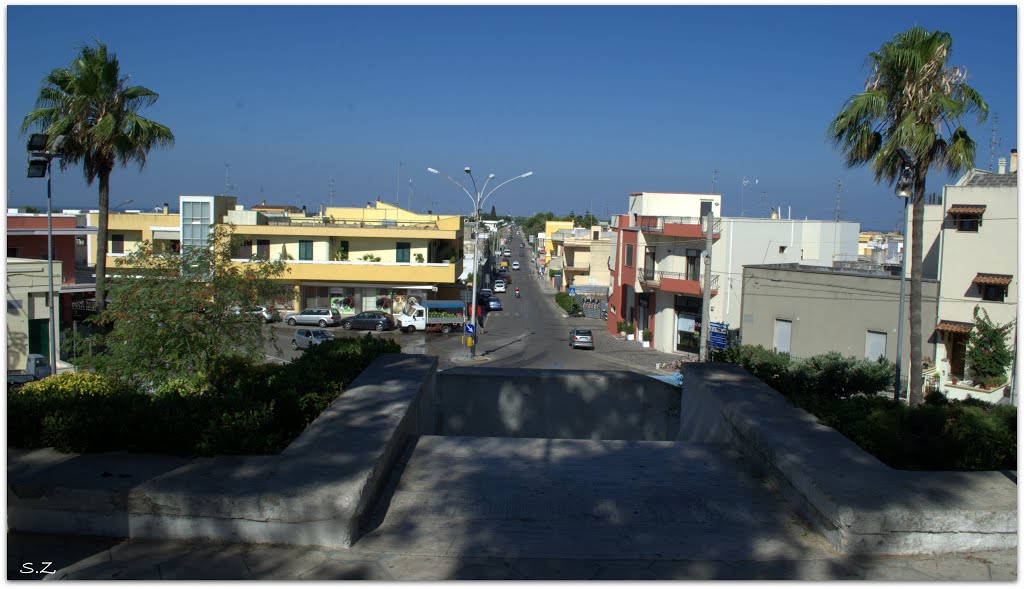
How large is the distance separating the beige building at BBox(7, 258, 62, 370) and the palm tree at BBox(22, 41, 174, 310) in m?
5.20

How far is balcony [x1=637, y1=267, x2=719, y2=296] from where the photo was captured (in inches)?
1638

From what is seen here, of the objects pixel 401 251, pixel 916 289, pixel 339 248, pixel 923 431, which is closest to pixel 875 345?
pixel 916 289

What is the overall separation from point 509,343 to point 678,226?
1107cm

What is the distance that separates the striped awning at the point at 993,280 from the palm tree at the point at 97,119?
26.0m

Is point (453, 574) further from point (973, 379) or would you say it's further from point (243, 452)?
point (973, 379)

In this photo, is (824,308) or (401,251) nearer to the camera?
(824,308)

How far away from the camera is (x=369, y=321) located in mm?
46031

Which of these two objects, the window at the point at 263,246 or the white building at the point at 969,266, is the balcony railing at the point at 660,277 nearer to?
the white building at the point at 969,266

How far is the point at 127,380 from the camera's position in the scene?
1155cm

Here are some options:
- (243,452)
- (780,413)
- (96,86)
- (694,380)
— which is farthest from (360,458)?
(96,86)

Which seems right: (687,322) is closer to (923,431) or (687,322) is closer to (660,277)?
(660,277)

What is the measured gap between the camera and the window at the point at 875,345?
96.5 ft

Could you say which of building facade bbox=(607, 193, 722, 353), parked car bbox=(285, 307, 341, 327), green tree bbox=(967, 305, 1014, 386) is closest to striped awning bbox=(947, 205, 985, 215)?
green tree bbox=(967, 305, 1014, 386)

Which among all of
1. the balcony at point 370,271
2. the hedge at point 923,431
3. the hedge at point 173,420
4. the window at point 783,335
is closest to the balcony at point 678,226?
the window at point 783,335
